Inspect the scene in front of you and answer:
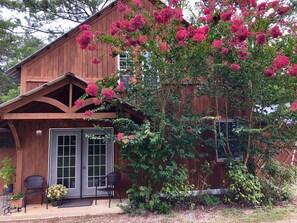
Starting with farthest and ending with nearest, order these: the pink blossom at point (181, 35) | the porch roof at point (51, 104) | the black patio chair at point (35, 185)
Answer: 1. the black patio chair at point (35, 185)
2. the porch roof at point (51, 104)
3. the pink blossom at point (181, 35)

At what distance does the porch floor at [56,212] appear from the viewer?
5.38 m

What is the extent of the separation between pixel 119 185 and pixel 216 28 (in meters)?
4.83

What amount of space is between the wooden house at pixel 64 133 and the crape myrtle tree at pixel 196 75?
88 centimetres

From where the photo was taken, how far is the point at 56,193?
602 cm

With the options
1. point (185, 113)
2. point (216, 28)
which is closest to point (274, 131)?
point (185, 113)

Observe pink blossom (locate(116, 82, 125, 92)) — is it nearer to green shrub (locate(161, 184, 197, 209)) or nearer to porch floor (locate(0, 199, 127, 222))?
green shrub (locate(161, 184, 197, 209))

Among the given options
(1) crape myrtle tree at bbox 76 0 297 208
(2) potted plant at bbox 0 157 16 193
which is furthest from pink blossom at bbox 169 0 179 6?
(2) potted plant at bbox 0 157 16 193

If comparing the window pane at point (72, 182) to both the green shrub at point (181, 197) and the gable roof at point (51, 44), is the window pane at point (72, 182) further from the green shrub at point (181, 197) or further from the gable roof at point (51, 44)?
the gable roof at point (51, 44)

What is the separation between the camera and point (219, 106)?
23.1 feet

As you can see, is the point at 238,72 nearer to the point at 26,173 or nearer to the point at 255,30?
the point at 255,30

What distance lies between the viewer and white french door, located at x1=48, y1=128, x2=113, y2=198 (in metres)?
6.71

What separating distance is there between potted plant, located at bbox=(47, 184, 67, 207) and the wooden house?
20.0 inches

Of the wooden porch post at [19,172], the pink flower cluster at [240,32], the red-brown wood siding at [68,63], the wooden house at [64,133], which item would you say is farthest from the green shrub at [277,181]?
the wooden porch post at [19,172]

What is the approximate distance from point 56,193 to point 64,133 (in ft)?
5.56
